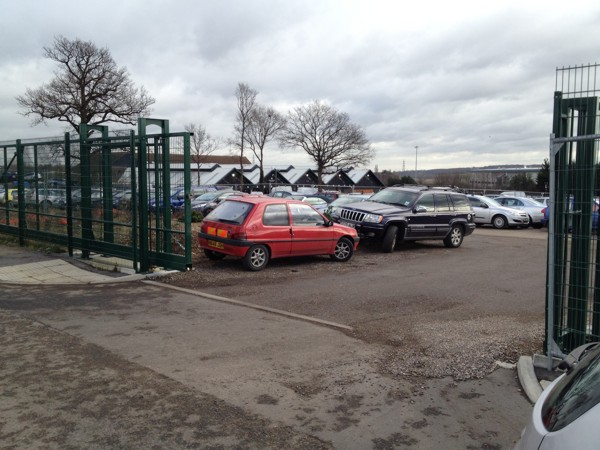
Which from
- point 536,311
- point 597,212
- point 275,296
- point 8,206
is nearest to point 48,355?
point 275,296


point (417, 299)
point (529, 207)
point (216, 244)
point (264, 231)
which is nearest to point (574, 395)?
point (417, 299)

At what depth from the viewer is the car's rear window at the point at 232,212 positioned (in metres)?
10.3

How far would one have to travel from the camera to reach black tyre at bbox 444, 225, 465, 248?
50.3 ft

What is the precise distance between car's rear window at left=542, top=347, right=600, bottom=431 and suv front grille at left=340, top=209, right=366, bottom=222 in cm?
1137

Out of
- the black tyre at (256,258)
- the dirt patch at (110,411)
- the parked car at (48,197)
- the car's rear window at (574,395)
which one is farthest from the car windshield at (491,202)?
the car's rear window at (574,395)

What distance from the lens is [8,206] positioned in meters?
13.4

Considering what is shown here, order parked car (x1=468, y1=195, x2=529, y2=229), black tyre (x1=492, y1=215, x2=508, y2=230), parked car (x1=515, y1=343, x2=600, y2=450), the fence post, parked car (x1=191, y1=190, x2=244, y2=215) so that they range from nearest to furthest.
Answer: parked car (x1=515, y1=343, x2=600, y2=450)
the fence post
parked car (x1=468, y1=195, x2=529, y2=229)
black tyre (x1=492, y1=215, x2=508, y2=230)
parked car (x1=191, y1=190, x2=244, y2=215)

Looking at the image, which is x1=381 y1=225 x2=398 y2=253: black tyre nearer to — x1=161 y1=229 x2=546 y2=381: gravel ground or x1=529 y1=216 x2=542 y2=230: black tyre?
x1=161 y1=229 x2=546 y2=381: gravel ground

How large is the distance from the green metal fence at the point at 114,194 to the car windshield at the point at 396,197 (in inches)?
251

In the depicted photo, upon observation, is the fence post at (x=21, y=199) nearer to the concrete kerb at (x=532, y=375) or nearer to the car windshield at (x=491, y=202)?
the concrete kerb at (x=532, y=375)

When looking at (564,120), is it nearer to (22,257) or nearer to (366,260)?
(366,260)

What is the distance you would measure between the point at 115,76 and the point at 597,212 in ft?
134

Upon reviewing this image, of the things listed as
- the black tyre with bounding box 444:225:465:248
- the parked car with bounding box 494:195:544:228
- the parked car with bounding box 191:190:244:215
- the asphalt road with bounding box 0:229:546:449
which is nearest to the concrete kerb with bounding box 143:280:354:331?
the asphalt road with bounding box 0:229:546:449

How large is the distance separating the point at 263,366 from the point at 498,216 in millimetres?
21398
